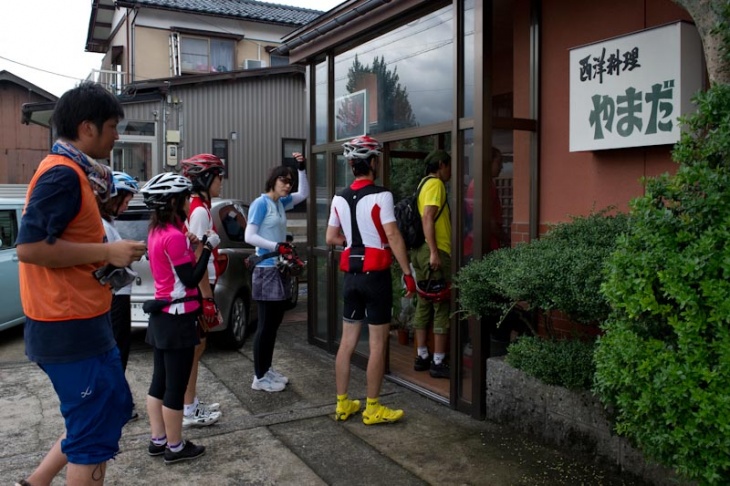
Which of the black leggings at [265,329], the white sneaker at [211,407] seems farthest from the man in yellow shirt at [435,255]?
the white sneaker at [211,407]

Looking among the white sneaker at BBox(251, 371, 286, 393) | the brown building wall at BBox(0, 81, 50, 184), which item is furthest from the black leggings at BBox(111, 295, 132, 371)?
the brown building wall at BBox(0, 81, 50, 184)

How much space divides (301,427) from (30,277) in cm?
245

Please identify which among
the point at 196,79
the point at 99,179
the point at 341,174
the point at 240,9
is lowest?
the point at 99,179

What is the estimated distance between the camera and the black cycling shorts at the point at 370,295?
4527mm

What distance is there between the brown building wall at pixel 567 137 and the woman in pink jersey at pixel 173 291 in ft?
8.26

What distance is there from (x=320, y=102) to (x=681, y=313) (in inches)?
203

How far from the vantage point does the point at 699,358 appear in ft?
7.66

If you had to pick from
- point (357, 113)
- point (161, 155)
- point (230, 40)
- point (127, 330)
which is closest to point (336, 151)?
point (357, 113)

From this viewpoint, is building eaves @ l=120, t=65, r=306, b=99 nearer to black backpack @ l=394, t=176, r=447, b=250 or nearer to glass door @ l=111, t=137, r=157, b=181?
glass door @ l=111, t=137, r=157, b=181

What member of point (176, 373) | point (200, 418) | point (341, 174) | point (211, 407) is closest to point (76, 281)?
point (176, 373)

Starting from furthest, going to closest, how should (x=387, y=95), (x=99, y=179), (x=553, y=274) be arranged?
1. (x=387, y=95)
2. (x=553, y=274)
3. (x=99, y=179)

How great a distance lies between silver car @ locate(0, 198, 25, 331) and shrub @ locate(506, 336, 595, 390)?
230 inches

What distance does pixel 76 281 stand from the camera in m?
2.57

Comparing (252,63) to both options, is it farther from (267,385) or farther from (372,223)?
(372,223)
